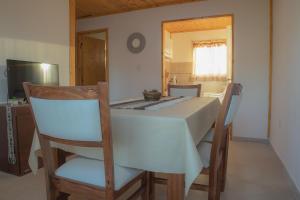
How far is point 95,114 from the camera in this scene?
3.32ft

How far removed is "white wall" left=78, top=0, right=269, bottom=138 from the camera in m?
3.86

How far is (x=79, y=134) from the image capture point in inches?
42.3

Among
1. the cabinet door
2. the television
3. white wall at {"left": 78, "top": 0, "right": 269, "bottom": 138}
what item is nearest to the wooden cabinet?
the cabinet door

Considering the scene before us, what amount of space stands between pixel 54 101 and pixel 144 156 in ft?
1.72

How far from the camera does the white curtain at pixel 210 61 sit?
19.2 ft

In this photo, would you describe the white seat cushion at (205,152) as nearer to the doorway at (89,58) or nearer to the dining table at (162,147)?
the dining table at (162,147)

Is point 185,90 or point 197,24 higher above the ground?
point 197,24

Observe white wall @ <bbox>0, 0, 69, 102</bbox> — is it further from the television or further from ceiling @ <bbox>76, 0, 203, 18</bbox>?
ceiling @ <bbox>76, 0, 203, 18</bbox>

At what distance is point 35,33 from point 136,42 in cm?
208

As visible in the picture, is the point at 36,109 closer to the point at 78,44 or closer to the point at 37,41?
the point at 37,41

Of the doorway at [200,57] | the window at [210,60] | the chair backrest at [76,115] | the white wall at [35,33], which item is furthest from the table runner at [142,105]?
the window at [210,60]

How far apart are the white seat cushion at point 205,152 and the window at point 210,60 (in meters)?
4.33

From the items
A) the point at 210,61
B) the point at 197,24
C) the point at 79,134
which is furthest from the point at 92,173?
the point at 210,61

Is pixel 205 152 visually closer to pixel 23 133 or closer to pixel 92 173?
pixel 92 173
